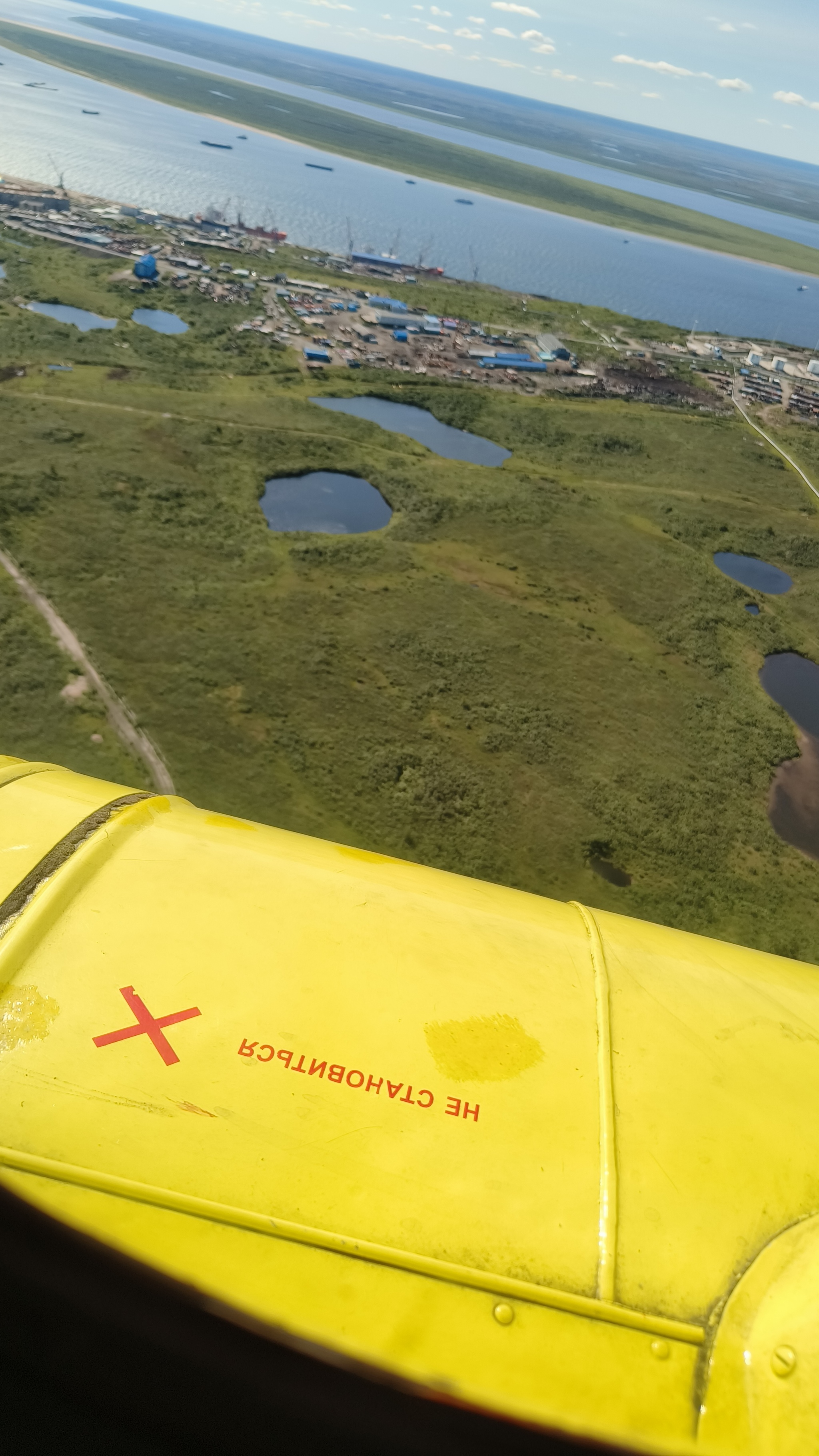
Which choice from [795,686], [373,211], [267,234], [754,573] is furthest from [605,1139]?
[373,211]

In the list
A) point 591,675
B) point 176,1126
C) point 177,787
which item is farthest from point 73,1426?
point 591,675

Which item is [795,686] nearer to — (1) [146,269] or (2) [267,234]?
(1) [146,269]

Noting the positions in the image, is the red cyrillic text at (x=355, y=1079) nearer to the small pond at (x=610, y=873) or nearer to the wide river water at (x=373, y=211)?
the small pond at (x=610, y=873)

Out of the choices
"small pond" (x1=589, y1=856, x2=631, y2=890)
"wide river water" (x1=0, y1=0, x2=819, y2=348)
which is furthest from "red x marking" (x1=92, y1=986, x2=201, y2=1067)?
"wide river water" (x1=0, y1=0, x2=819, y2=348)

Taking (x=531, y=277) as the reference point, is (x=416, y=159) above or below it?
above

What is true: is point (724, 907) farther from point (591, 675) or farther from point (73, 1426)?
point (73, 1426)

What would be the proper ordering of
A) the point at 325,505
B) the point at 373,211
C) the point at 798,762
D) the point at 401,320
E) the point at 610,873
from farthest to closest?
the point at 373,211 < the point at 401,320 < the point at 325,505 < the point at 798,762 < the point at 610,873

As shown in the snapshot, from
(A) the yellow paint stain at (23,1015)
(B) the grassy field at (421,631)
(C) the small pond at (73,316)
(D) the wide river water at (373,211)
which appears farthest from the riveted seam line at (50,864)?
(D) the wide river water at (373,211)
